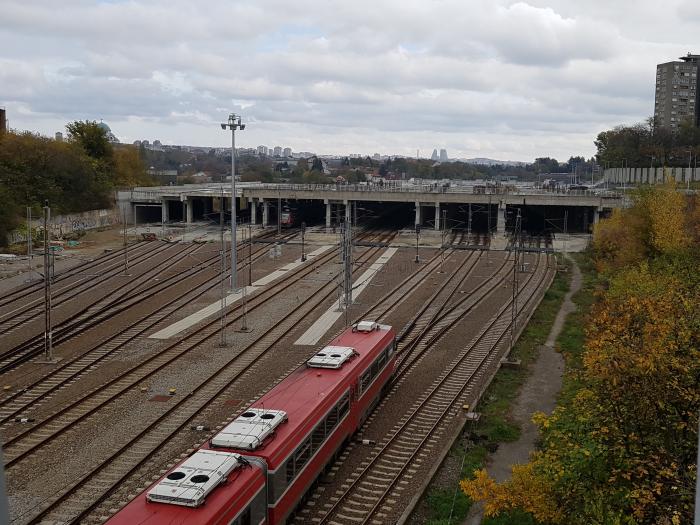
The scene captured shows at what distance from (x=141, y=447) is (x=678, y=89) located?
5095 inches

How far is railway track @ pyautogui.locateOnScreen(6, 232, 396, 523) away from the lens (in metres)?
13.2

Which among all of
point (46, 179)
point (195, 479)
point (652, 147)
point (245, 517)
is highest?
point (652, 147)

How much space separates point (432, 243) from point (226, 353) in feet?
110

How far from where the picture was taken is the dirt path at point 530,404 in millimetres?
15297

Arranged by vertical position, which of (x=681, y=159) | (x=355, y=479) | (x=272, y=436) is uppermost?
(x=681, y=159)

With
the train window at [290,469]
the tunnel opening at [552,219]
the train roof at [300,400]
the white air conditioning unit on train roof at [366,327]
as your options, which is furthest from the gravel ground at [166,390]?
the tunnel opening at [552,219]

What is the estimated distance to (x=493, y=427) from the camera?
17391mm

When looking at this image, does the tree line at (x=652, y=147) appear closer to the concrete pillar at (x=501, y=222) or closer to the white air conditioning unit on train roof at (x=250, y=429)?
the concrete pillar at (x=501, y=222)

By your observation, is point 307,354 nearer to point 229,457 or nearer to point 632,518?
point 229,457

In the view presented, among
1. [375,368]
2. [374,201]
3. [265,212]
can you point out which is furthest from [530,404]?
[265,212]

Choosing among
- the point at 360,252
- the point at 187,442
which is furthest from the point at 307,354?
the point at 360,252

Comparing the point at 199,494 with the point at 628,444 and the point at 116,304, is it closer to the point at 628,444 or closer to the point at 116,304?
the point at 628,444

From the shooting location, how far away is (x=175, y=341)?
25656 millimetres

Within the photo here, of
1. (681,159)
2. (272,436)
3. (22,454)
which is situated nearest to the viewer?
(272,436)
